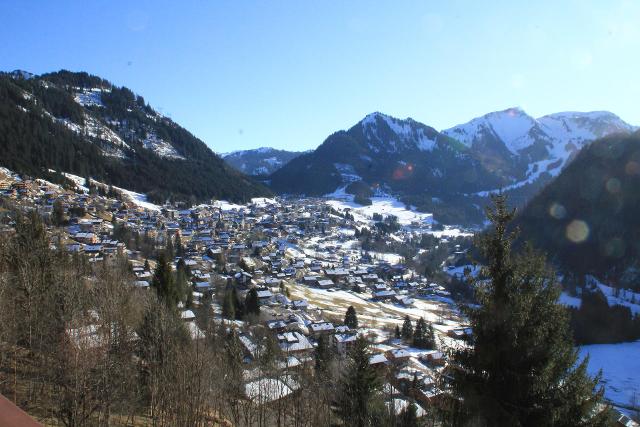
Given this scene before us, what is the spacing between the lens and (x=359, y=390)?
17.7m

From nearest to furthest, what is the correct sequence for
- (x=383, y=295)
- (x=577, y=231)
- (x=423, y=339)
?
(x=423, y=339) < (x=383, y=295) < (x=577, y=231)

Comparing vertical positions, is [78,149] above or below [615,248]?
above

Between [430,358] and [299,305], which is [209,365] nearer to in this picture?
[430,358]

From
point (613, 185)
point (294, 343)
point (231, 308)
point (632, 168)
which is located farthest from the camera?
point (632, 168)

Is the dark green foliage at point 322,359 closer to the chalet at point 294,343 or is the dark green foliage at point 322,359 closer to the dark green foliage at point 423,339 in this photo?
the chalet at point 294,343

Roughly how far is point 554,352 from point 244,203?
189483 millimetres

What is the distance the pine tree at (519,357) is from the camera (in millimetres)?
9430

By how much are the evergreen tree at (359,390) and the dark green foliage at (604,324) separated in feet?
236

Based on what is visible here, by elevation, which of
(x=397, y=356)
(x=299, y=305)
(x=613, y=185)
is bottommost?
(x=299, y=305)

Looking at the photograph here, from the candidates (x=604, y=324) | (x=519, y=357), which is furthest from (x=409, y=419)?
(x=604, y=324)

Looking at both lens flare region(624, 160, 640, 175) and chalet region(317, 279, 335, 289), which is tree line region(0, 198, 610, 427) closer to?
chalet region(317, 279, 335, 289)

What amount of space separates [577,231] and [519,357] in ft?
520

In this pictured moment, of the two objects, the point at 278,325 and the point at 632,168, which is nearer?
the point at 278,325

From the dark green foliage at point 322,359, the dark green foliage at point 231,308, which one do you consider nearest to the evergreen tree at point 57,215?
the dark green foliage at point 231,308
